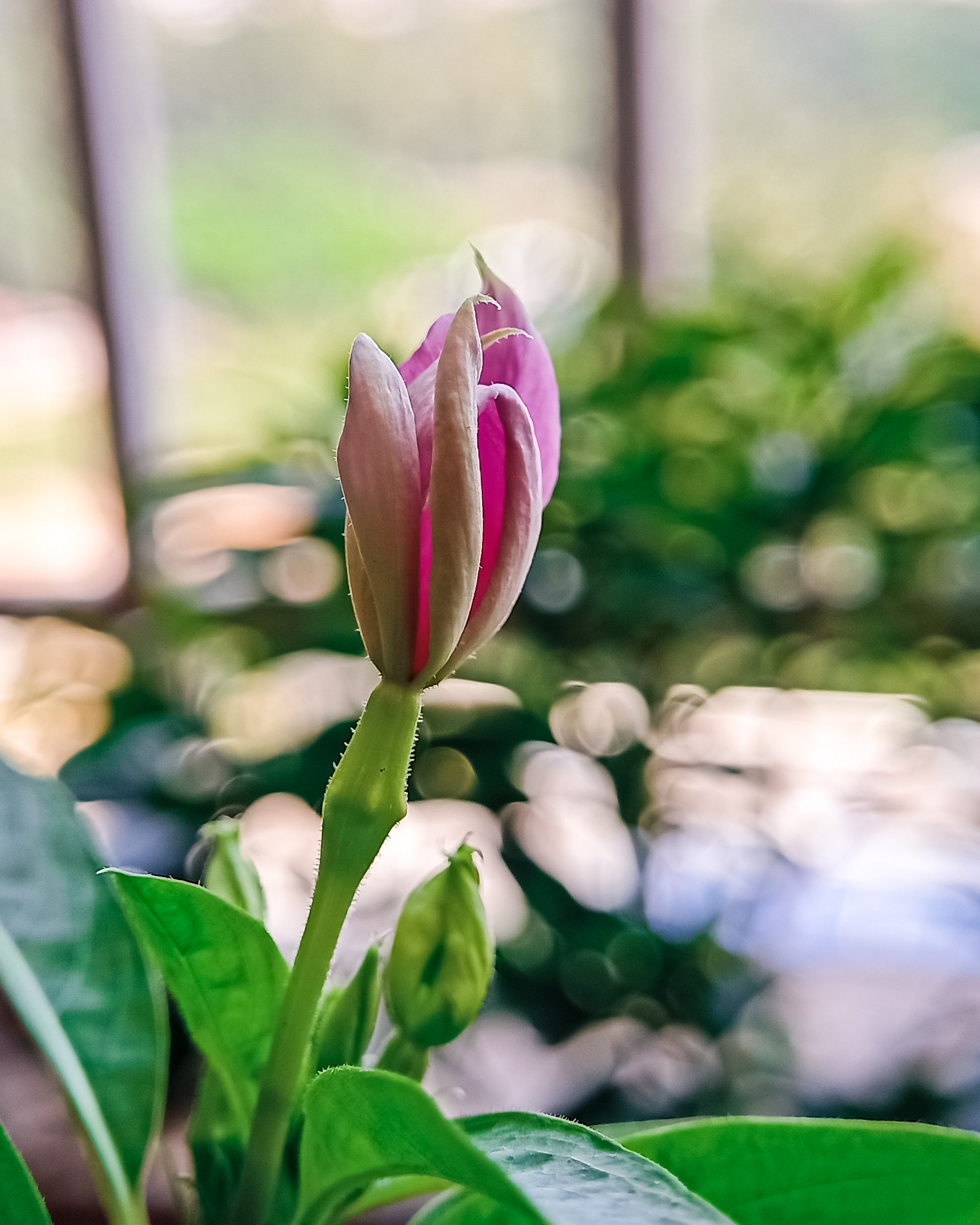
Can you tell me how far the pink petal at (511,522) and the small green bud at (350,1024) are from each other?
0.09m

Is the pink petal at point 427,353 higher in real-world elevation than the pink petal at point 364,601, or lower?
higher

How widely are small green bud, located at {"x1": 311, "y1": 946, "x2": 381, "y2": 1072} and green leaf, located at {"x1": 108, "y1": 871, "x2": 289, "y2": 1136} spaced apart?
1 cm

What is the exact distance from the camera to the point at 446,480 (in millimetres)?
173

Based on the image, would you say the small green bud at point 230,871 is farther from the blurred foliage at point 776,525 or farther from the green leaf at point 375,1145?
the blurred foliage at point 776,525

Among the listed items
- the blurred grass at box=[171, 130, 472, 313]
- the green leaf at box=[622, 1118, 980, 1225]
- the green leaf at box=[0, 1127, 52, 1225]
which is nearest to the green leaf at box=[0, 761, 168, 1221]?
the green leaf at box=[0, 1127, 52, 1225]

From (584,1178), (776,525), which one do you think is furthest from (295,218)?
(584,1178)

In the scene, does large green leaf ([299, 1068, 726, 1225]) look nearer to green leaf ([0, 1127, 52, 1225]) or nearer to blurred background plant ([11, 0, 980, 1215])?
green leaf ([0, 1127, 52, 1225])

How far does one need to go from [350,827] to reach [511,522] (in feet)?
Answer: 0.22

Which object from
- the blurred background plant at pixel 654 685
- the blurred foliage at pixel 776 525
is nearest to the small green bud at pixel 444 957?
the blurred background plant at pixel 654 685

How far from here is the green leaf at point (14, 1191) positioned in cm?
22

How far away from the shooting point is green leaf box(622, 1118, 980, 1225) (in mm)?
216

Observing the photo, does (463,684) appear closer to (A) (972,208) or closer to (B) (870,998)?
(B) (870,998)

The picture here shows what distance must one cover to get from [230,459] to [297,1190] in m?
0.68

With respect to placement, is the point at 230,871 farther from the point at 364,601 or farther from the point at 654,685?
the point at 654,685
